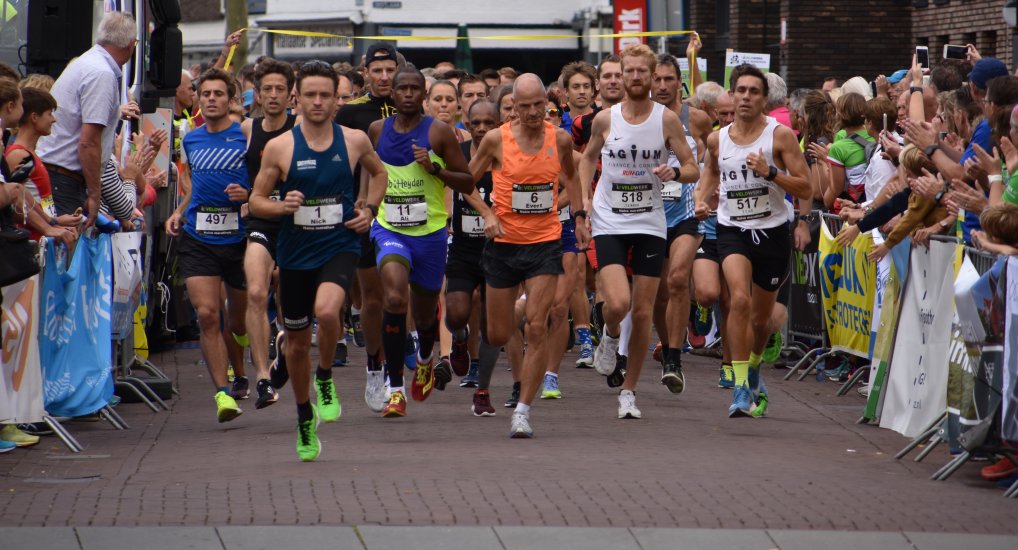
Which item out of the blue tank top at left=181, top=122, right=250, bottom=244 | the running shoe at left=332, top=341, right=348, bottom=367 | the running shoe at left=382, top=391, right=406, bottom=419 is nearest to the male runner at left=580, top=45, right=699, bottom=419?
the running shoe at left=382, top=391, right=406, bottom=419

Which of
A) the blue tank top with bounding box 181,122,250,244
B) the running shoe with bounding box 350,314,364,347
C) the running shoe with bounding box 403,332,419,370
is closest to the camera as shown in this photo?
the blue tank top with bounding box 181,122,250,244

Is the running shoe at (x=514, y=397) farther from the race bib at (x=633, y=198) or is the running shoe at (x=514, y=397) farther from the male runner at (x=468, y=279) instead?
the race bib at (x=633, y=198)

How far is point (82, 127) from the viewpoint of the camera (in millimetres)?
11359

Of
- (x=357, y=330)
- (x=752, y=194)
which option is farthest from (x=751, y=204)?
(x=357, y=330)

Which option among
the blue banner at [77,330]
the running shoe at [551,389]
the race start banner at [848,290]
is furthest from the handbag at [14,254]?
the race start banner at [848,290]

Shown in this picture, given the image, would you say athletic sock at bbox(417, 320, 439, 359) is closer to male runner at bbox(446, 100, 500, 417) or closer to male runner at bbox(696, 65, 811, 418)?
male runner at bbox(446, 100, 500, 417)

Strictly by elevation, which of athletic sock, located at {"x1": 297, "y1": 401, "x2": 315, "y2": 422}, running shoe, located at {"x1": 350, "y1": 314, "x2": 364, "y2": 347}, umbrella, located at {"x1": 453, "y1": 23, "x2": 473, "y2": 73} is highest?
umbrella, located at {"x1": 453, "y1": 23, "x2": 473, "y2": 73}

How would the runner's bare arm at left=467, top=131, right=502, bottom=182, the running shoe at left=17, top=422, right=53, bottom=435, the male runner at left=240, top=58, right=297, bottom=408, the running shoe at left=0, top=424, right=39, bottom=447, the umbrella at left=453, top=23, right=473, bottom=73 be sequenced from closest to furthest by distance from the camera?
1. the running shoe at left=0, top=424, right=39, bottom=447
2. the running shoe at left=17, top=422, right=53, bottom=435
3. the male runner at left=240, top=58, right=297, bottom=408
4. the runner's bare arm at left=467, top=131, right=502, bottom=182
5. the umbrella at left=453, top=23, right=473, bottom=73

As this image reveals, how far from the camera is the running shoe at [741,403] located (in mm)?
11203

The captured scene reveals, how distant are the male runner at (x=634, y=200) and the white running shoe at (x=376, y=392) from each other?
1489 millimetres

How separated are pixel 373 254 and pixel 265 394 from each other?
138 centimetres

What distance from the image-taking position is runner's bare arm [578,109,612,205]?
1155 centimetres

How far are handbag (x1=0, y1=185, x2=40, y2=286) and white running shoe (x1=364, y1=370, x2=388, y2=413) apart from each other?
2.54m

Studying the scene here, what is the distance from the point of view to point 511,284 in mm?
10680
